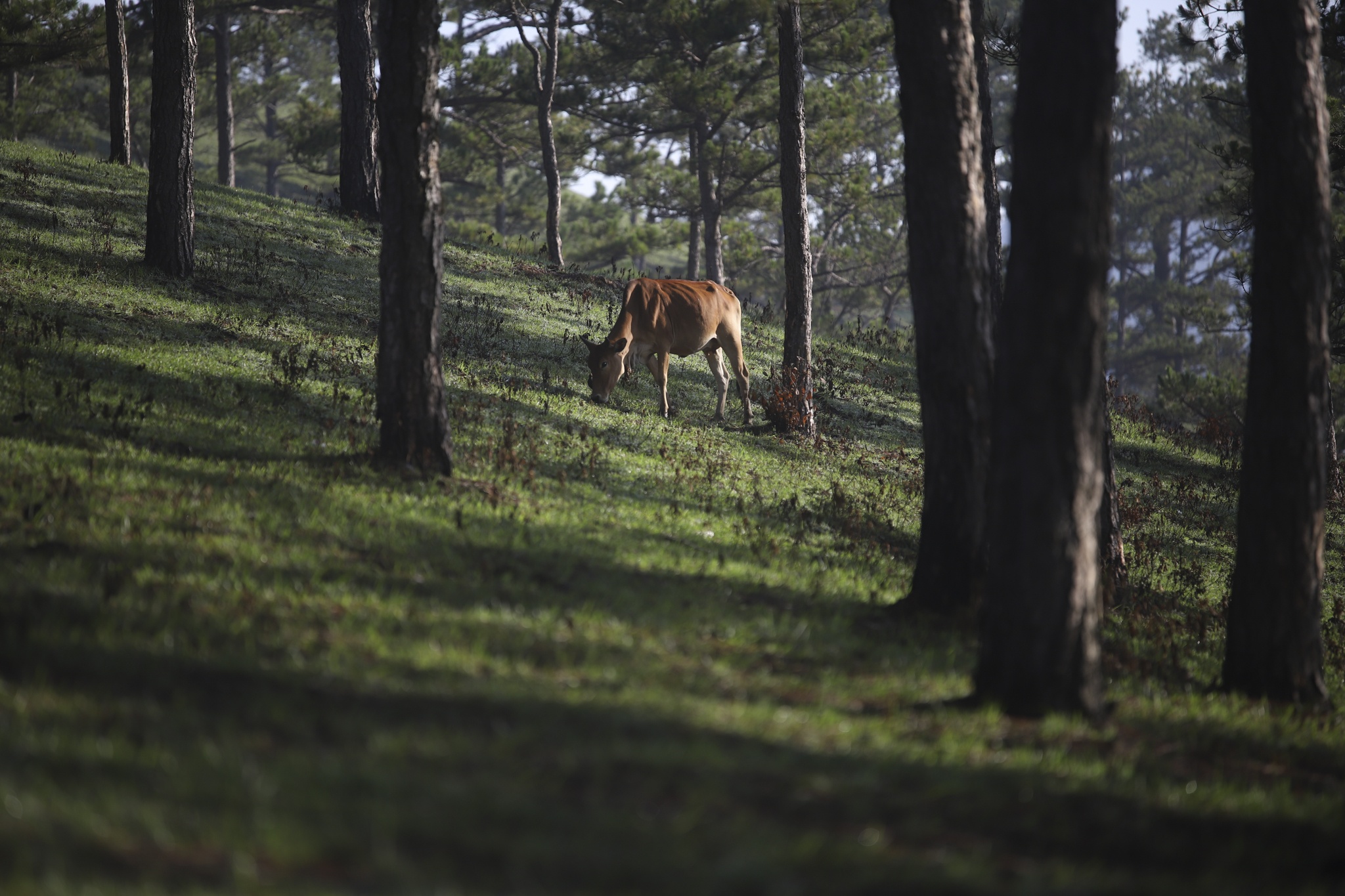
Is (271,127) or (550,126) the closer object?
(550,126)

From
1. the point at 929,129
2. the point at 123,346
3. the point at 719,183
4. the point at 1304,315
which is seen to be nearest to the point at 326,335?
the point at 123,346

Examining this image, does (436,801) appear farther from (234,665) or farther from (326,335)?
(326,335)

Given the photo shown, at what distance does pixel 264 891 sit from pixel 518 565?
5.00 metres

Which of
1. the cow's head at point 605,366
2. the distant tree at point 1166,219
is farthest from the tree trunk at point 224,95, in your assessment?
the distant tree at point 1166,219

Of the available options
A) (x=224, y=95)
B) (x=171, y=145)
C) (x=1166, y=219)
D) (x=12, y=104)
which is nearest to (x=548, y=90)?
(x=224, y=95)

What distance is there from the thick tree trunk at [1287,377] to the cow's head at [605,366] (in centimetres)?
1063

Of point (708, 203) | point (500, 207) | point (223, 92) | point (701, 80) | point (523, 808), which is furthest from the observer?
point (500, 207)

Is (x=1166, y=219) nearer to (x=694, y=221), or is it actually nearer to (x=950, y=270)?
(x=694, y=221)

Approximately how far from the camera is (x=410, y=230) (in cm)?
991

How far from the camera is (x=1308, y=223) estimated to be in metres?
8.20

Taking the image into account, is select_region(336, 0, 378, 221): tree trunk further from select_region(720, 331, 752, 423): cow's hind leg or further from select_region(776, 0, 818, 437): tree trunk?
select_region(776, 0, 818, 437): tree trunk

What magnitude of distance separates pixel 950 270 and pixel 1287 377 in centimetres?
292

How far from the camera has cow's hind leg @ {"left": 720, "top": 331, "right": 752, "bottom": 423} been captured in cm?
1922

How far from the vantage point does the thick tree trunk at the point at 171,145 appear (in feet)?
56.9
